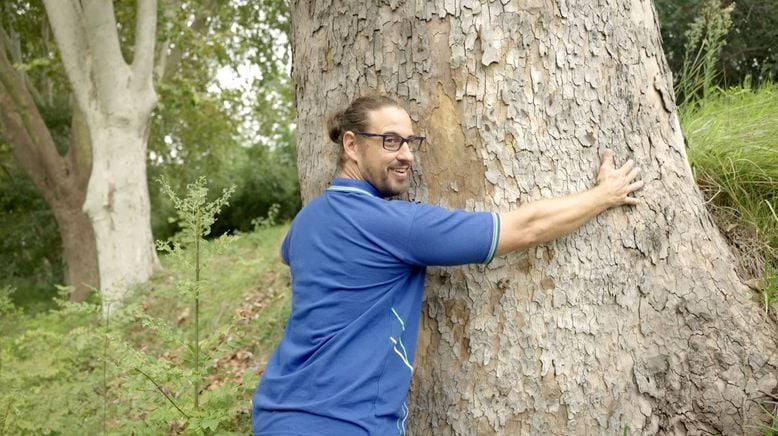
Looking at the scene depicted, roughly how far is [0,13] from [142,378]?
16186 millimetres

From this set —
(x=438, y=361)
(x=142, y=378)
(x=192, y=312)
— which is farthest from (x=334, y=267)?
(x=192, y=312)

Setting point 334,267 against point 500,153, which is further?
point 500,153

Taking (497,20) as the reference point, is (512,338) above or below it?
below

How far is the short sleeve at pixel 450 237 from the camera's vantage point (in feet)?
9.73

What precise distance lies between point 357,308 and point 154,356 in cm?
620

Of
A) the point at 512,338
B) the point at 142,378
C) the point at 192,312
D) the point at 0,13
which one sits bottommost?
the point at 192,312

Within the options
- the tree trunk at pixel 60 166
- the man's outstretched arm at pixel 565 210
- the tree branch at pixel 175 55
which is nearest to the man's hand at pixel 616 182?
the man's outstretched arm at pixel 565 210

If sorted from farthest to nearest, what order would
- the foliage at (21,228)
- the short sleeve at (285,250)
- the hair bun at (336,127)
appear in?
the foliage at (21,228) < the short sleeve at (285,250) < the hair bun at (336,127)

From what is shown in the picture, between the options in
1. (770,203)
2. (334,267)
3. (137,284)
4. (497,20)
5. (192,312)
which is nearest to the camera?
→ (334,267)

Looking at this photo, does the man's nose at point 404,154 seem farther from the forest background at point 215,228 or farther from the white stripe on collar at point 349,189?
the forest background at point 215,228

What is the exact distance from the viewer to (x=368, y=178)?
3.30 m

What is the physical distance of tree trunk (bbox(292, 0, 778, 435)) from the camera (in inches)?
132

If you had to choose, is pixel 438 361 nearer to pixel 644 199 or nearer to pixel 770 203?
pixel 644 199

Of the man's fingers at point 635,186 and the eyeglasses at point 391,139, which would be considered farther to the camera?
the man's fingers at point 635,186
